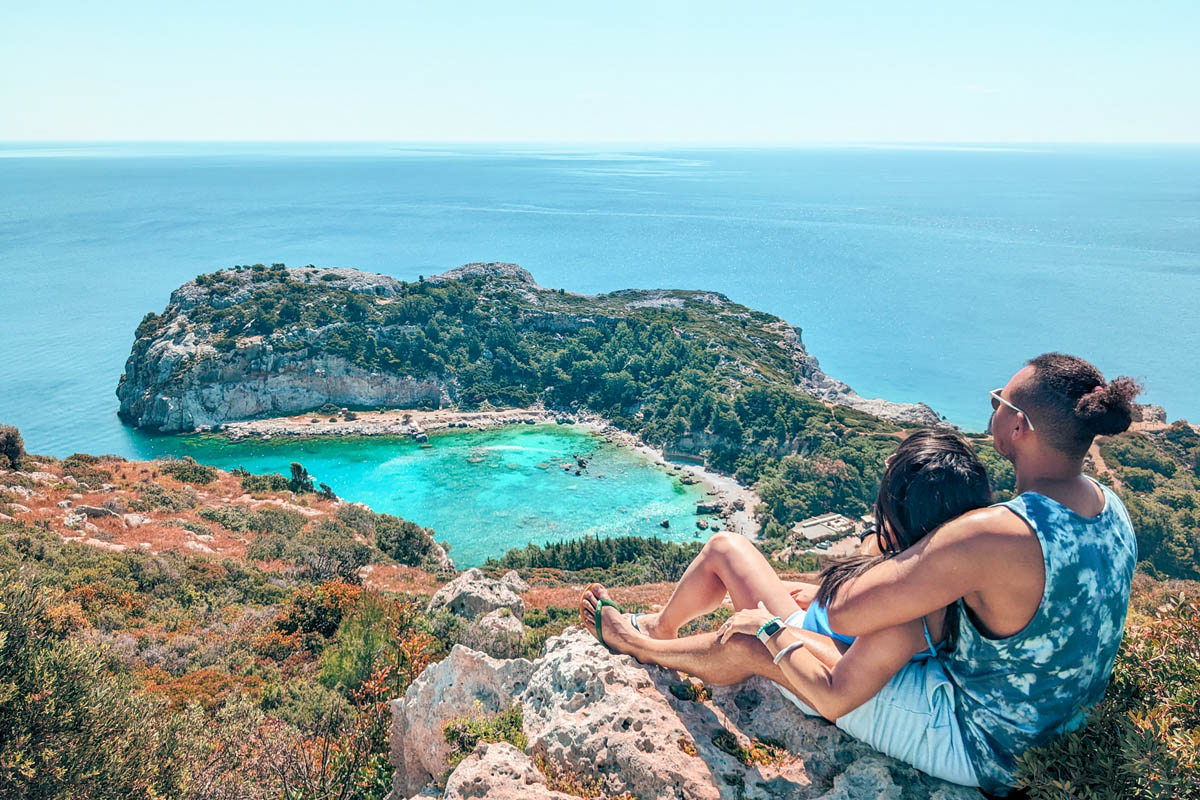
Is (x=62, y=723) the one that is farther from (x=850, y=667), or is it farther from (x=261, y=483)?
(x=261, y=483)

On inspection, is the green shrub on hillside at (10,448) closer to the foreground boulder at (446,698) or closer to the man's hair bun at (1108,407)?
the foreground boulder at (446,698)

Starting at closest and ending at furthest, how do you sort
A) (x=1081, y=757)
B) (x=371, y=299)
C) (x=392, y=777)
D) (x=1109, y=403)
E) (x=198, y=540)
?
1. (x=1109, y=403)
2. (x=1081, y=757)
3. (x=392, y=777)
4. (x=198, y=540)
5. (x=371, y=299)

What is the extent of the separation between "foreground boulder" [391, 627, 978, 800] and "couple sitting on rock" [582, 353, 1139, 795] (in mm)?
397

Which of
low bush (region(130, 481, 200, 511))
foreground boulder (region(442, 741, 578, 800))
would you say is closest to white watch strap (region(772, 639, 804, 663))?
foreground boulder (region(442, 741, 578, 800))

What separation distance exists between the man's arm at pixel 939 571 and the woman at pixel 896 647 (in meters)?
0.20

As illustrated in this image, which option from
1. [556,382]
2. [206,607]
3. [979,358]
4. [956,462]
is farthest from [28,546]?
[979,358]

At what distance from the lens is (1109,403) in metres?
3.09

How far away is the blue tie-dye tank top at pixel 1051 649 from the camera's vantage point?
3.13 metres

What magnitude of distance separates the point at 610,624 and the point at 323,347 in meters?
63.8

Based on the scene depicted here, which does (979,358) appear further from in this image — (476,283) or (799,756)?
(799,756)

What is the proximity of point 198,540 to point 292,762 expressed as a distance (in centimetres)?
1839

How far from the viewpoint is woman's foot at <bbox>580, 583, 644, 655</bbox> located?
5.12 meters

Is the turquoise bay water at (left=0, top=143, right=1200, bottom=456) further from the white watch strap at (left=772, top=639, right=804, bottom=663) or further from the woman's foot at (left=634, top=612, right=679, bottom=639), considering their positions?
the white watch strap at (left=772, top=639, right=804, bottom=663)

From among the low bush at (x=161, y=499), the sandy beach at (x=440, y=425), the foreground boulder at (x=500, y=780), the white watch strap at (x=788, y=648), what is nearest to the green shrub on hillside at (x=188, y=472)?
the low bush at (x=161, y=499)
